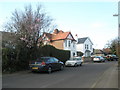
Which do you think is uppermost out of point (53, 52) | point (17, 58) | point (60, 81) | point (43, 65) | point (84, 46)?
point (84, 46)

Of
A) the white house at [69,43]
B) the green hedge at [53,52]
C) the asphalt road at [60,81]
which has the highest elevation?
the white house at [69,43]

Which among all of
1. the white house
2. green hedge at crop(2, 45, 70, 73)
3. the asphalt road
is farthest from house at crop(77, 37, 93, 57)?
the asphalt road

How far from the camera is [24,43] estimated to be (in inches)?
630

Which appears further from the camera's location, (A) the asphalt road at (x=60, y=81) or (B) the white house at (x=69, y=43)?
(B) the white house at (x=69, y=43)

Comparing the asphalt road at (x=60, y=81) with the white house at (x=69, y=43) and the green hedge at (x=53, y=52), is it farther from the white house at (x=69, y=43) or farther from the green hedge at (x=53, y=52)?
the white house at (x=69, y=43)

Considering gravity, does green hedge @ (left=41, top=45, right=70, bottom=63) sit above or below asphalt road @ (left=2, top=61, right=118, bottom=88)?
above

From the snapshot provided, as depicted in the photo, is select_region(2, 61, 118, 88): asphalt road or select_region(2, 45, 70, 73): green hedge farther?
select_region(2, 45, 70, 73): green hedge

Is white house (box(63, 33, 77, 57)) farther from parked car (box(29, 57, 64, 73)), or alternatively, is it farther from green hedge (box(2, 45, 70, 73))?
parked car (box(29, 57, 64, 73))

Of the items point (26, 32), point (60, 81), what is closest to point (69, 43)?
point (26, 32)

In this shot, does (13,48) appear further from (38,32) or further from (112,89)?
(112,89)

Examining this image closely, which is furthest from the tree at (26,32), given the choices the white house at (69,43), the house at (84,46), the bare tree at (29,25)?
the house at (84,46)

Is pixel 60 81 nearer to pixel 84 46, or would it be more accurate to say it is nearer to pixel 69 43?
pixel 69 43

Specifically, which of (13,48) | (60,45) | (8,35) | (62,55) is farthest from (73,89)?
(60,45)

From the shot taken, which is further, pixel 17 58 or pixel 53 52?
pixel 53 52
